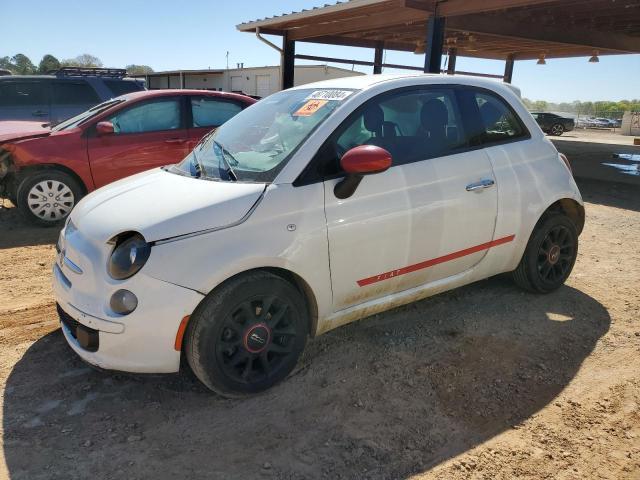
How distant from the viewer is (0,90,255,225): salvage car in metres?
6.06

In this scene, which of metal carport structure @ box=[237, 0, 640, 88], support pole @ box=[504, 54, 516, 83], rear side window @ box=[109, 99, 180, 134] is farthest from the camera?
support pole @ box=[504, 54, 516, 83]

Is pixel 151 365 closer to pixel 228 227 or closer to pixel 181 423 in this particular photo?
pixel 181 423

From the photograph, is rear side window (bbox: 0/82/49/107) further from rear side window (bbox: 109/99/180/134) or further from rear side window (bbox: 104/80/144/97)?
rear side window (bbox: 109/99/180/134)

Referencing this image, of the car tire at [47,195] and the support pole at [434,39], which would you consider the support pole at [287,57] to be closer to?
the support pole at [434,39]

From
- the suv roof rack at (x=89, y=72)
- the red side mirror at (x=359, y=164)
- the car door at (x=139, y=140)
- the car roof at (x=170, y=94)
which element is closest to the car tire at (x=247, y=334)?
the red side mirror at (x=359, y=164)

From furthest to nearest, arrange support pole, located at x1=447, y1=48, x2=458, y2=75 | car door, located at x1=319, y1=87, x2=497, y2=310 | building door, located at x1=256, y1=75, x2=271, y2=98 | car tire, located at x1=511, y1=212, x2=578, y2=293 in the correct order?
building door, located at x1=256, y1=75, x2=271, y2=98 < support pole, located at x1=447, y1=48, x2=458, y2=75 < car tire, located at x1=511, y1=212, x2=578, y2=293 < car door, located at x1=319, y1=87, x2=497, y2=310

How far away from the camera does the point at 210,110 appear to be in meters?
6.94

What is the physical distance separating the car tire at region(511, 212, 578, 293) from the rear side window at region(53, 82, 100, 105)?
7.94 meters

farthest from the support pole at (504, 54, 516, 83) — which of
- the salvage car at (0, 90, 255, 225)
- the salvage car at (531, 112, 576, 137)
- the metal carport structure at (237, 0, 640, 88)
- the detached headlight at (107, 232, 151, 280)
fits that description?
the detached headlight at (107, 232, 151, 280)

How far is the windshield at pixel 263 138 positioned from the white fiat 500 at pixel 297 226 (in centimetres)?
1

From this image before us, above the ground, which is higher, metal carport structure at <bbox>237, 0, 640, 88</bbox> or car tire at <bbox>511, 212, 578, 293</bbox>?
metal carport structure at <bbox>237, 0, 640, 88</bbox>

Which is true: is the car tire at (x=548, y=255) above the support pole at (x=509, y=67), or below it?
below

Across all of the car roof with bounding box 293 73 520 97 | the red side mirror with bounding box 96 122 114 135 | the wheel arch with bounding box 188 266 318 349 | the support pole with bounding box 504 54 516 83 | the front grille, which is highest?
the support pole with bounding box 504 54 516 83

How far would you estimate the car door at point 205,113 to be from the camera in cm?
676
